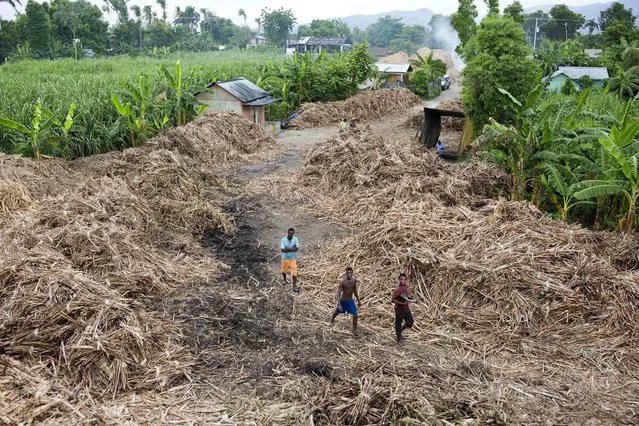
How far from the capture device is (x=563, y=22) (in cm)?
6531

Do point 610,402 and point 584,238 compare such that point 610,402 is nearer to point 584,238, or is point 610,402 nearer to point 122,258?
point 584,238

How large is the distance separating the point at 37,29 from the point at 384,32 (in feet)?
303

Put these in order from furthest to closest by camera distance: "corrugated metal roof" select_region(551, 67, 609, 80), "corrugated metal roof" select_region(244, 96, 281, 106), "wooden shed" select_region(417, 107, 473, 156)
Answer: "corrugated metal roof" select_region(551, 67, 609, 80) → "corrugated metal roof" select_region(244, 96, 281, 106) → "wooden shed" select_region(417, 107, 473, 156)

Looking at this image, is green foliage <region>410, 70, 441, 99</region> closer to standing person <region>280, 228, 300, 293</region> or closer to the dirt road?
the dirt road

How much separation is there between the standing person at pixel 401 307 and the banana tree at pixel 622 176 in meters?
4.41

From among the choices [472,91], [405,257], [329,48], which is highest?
[329,48]

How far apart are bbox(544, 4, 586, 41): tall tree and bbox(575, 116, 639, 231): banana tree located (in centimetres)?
6107

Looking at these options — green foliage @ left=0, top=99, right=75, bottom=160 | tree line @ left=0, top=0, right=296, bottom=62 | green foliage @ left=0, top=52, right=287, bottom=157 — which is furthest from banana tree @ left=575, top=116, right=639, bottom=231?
tree line @ left=0, top=0, right=296, bottom=62

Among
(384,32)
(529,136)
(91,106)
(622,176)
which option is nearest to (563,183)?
(622,176)

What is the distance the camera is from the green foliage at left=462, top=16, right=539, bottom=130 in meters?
13.8

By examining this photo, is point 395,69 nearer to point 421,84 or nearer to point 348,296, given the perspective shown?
point 421,84

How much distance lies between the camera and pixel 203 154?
14.0 m

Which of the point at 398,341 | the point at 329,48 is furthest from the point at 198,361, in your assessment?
the point at 329,48

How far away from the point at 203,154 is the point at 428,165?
19.7ft
